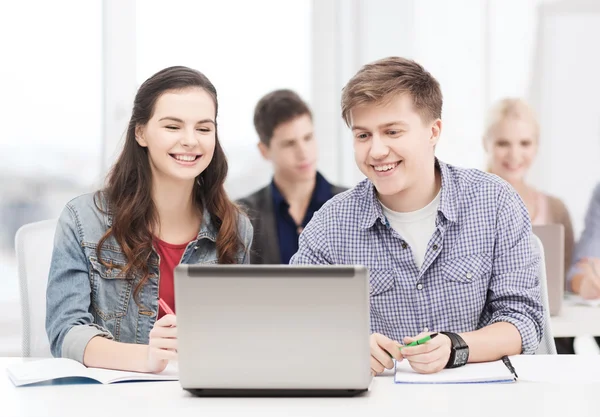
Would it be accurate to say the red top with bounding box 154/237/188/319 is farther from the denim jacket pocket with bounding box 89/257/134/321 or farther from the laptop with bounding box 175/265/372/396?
the laptop with bounding box 175/265/372/396

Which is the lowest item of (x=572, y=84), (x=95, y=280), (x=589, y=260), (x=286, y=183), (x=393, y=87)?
(x=589, y=260)

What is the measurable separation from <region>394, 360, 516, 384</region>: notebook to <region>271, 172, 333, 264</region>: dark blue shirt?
1.73m

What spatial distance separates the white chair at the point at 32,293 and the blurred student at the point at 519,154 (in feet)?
6.97

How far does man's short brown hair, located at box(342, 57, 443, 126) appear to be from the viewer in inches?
70.1

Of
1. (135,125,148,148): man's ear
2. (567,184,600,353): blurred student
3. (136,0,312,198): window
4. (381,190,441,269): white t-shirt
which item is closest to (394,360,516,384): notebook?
(381,190,441,269): white t-shirt

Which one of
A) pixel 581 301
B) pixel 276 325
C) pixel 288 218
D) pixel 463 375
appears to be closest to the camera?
pixel 276 325

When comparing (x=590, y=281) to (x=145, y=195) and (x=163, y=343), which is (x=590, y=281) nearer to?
(x=145, y=195)

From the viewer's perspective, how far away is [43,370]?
1.51 m

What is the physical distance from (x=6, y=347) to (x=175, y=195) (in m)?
2.38

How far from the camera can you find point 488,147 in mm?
3490

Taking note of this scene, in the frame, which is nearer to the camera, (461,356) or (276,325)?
(276,325)

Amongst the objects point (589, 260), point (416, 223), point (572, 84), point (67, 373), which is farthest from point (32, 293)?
point (572, 84)

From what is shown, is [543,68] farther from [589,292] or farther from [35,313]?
[35,313]

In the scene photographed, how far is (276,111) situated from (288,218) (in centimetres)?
48
